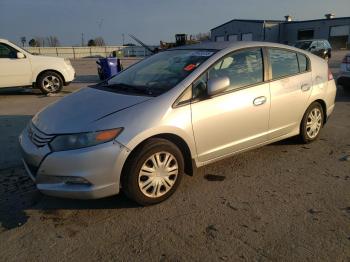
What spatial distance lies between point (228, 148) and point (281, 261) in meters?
1.62

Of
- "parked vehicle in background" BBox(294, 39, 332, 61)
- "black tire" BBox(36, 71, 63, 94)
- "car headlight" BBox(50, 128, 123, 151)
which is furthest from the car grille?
"parked vehicle in background" BBox(294, 39, 332, 61)

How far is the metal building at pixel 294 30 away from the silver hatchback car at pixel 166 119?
167 ft

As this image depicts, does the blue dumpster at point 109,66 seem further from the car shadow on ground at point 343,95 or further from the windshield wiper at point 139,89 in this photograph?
the windshield wiper at point 139,89

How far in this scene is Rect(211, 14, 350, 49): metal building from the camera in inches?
2071

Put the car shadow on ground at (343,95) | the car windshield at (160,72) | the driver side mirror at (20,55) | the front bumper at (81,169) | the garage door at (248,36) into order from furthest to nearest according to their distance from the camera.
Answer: the garage door at (248,36) < the driver side mirror at (20,55) < the car shadow on ground at (343,95) < the car windshield at (160,72) < the front bumper at (81,169)

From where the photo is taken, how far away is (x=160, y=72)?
14.1 ft

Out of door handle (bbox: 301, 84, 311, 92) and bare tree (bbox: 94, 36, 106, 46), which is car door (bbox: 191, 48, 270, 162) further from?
bare tree (bbox: 94, 36, 106, 46)

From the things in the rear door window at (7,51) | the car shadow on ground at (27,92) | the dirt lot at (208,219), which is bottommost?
the dirt lot at (208,219)

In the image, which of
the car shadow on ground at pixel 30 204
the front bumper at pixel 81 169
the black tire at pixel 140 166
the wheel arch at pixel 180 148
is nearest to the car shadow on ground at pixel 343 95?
the wheel arch at pixel 180 148

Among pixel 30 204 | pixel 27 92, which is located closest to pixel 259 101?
pixel 30 204

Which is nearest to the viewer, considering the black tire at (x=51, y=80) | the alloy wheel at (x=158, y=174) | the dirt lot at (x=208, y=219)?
the dirt lot at (x=208, y=219)

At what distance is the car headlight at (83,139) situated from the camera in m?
3.20

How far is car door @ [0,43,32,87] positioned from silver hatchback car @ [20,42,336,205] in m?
6.47

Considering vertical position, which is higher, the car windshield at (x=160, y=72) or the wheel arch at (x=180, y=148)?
the car windshield at (x=160, y=72)
